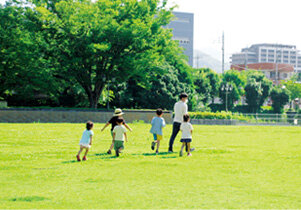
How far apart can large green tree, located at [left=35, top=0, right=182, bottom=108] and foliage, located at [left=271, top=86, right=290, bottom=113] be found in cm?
4864

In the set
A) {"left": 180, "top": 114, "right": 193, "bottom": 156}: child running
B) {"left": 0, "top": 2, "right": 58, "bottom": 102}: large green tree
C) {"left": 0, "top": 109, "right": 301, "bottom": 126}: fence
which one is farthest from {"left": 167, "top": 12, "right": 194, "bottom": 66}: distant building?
{"left": 180, "top": 114, "right": 193, "bottom": 156}: child running

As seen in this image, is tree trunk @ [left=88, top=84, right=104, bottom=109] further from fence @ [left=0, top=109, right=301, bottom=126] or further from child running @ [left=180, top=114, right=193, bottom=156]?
child running @ [left=180, top=114, right=193, bottom=156]

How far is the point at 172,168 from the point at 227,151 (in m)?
4.87

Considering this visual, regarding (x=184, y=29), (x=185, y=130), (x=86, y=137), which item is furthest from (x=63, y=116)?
(x=184, y=29)

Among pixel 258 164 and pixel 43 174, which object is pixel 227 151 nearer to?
pixel 258 164

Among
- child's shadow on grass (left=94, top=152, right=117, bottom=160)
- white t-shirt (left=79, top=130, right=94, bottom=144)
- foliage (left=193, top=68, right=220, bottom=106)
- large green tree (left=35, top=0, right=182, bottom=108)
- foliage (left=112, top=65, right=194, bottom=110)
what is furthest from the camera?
foliage (left=193, top=68, right=220, bottom=106)

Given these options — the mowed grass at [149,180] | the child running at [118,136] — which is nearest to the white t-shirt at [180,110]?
the mowed grass at [149,180]

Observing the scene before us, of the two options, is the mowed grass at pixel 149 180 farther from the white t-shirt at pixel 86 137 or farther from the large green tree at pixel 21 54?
the large green tree at pixel 21 54

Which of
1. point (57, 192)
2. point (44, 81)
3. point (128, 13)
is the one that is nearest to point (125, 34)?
point (128, 13)

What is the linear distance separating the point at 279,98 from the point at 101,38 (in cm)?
5484

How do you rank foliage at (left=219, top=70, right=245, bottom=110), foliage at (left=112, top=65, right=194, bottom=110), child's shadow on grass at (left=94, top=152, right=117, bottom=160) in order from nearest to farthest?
child's shadow on grass at (left=94, top=152, right=117, bottom=160), foliage at (left=112, top=65, right=194, bottom=110), foliage at (left=219, top=70, right=245, bottom=110)

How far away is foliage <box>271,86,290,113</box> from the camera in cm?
8062

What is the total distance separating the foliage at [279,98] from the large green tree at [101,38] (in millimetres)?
48641

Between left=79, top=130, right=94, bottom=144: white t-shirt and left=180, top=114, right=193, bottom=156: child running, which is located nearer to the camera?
left=79, top=130, right=94, bottom=144: white t-shirt
